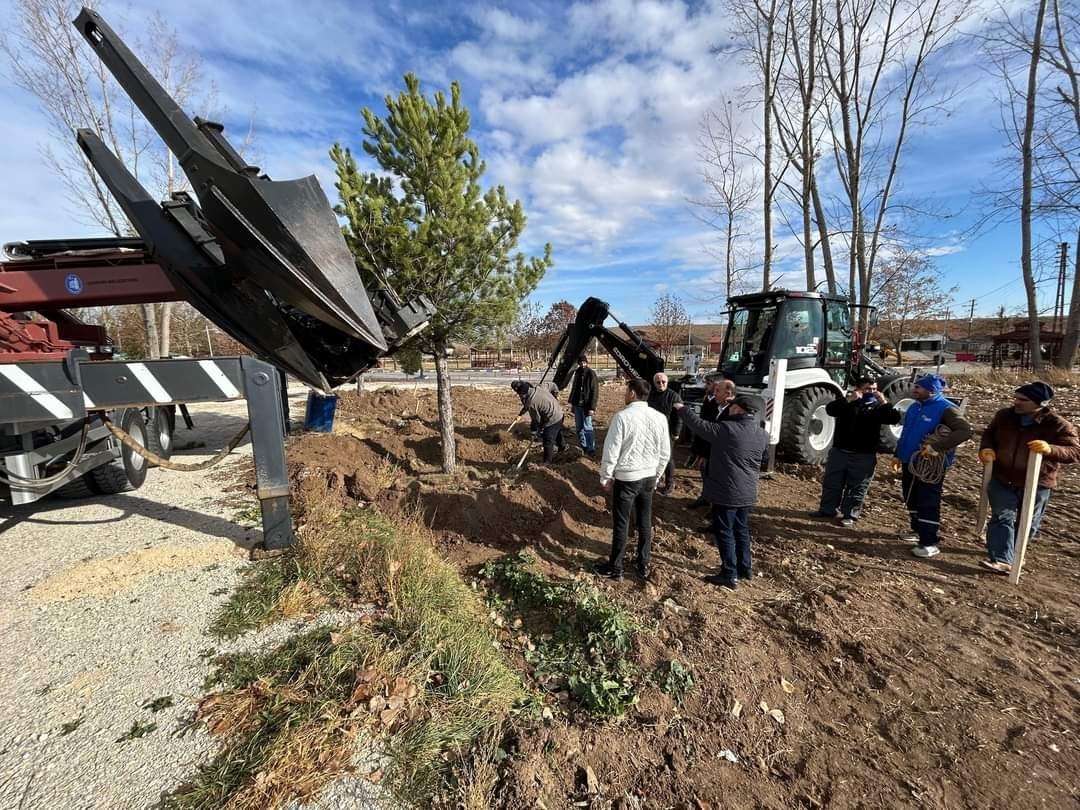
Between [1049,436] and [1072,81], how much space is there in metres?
16.8

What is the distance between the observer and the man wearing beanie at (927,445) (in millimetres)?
4043

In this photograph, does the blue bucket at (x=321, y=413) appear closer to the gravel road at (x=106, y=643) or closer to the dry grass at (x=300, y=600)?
the gravel road at (x=106, y=643)

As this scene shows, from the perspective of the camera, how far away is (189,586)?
10.1ft

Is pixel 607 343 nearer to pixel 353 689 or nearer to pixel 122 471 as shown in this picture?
pixel 353 689

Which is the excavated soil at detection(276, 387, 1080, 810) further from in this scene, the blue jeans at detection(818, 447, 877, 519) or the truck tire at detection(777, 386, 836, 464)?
the truck tire at detection(777, 386, 836, 464)

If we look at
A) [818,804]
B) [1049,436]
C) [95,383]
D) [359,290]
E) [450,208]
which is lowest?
[818,804]

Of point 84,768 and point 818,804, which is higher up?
point 84,768

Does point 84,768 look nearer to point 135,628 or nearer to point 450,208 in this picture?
point 135,628

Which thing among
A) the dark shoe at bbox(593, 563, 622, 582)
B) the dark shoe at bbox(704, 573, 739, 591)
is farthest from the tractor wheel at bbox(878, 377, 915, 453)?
the dark shoe at bbox(593, 563, 622, 582)

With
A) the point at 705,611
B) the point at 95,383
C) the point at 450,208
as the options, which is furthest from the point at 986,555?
the point at 95,383

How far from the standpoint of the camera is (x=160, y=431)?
6.78m

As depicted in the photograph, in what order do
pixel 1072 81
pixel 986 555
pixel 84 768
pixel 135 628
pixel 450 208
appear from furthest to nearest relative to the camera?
pixel 1072 81
pixel 450 208
pixel 986 555
pixel 135 628
pixel 84 768

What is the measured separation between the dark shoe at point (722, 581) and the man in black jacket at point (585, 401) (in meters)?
3.94

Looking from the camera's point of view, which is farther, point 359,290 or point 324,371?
point 324,371
